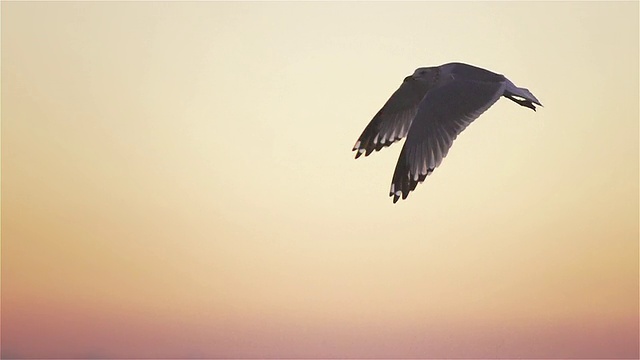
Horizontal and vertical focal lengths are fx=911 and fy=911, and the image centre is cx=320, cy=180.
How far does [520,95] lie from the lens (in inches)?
150

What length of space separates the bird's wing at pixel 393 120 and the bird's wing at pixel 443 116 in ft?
0.68

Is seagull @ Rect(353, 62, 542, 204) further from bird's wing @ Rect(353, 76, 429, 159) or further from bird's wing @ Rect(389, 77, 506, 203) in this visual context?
bird's wing @ Rect(353, 76, 429, 159)

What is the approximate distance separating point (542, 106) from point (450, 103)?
1.32 ft

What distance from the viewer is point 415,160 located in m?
3.82

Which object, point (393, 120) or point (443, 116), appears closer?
point (443, 116)

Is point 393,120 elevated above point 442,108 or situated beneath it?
elevated above

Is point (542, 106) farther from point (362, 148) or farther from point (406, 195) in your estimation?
point (362, 148)

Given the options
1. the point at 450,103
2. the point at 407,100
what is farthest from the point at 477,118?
the point at 407,100

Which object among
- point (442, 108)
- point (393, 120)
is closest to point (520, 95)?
point (442, 108)

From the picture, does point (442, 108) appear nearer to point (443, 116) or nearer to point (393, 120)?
point (443, 116)

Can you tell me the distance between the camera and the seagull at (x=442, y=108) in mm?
3811

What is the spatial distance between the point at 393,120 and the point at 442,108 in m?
0.42

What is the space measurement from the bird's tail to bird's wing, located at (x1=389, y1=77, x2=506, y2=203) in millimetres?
31

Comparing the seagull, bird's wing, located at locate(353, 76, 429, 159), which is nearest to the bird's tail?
the seagull
